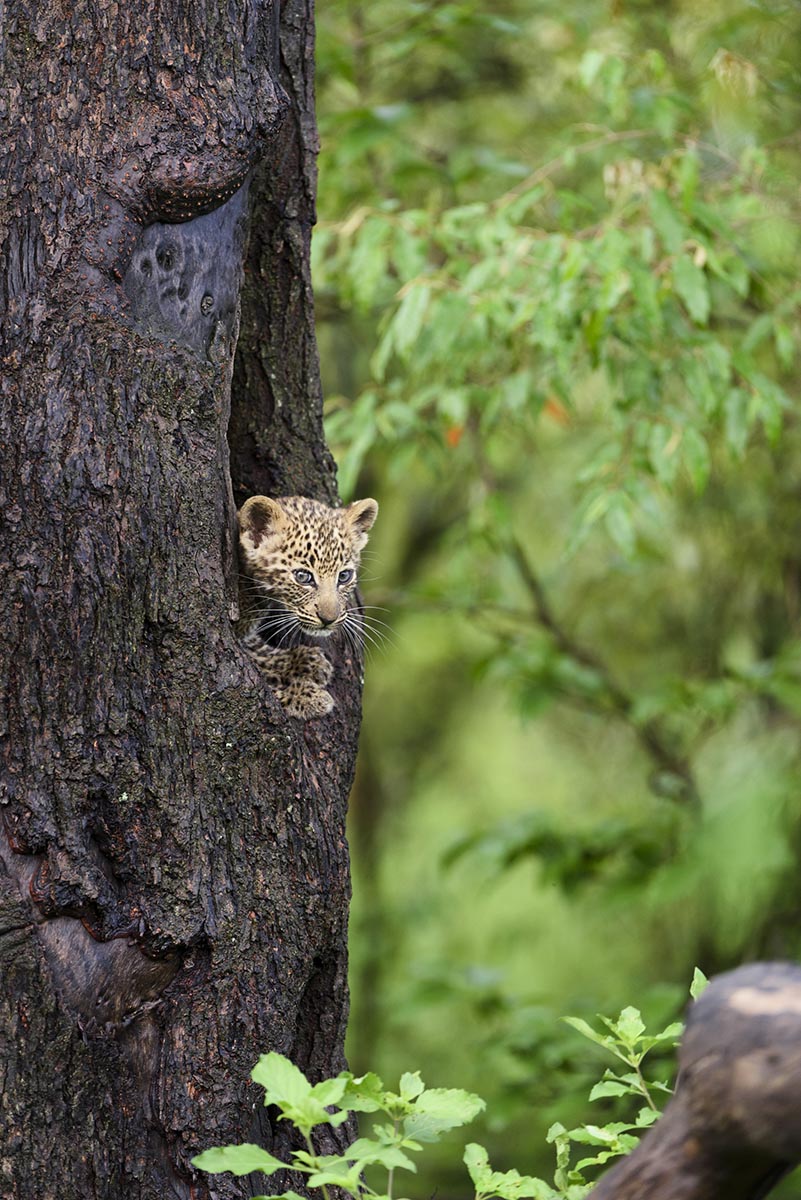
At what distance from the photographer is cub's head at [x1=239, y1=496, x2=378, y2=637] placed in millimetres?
3861

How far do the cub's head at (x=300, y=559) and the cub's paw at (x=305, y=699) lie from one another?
363 mm

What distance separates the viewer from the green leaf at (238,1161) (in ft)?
7.85

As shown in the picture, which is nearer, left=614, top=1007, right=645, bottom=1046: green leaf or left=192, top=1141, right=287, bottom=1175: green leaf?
left=192, top=1141, right=287, bottom=1175: green leaf

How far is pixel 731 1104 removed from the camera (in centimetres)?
219

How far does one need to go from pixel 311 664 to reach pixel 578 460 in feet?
18.5

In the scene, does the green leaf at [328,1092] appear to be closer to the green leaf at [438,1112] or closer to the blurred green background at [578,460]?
the green leaf at [438,1112]

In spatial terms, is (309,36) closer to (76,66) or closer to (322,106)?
(76,66)

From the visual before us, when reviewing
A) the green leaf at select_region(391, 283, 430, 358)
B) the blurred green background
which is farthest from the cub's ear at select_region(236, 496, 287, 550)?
the green leaf at select_region(391, 283, 430, 358)

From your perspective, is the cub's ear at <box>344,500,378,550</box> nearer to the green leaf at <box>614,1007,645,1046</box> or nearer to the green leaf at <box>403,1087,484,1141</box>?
the green leaf at <box>614,1007,645,1046</box>

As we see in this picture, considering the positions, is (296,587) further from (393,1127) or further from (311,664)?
(393,1127)

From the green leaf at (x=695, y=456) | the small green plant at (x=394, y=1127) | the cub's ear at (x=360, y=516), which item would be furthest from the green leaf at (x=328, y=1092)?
the green leaf at (x=695, y=456)

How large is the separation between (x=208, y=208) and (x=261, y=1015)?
75.6 inches

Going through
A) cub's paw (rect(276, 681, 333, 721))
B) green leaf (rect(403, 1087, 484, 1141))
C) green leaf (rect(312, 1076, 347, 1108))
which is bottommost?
green leaf (rect(403, 1087, 484, 1141))

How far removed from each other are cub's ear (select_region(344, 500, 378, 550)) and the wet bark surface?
2.36m
